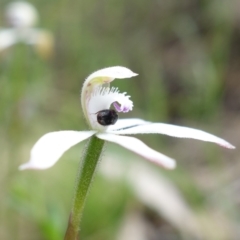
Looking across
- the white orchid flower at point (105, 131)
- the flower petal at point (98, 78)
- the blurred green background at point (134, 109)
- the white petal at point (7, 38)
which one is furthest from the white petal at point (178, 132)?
the white petal at point (7, 38)

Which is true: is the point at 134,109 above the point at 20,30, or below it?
above

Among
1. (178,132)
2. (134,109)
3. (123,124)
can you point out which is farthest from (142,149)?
(134,109)

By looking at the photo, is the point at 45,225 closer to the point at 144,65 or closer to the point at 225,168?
the point at 225,168

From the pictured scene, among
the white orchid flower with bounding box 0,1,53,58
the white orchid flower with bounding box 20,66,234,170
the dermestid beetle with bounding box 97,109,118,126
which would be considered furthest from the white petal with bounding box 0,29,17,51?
the dermestid beetle with bounding box 97,109,118,126

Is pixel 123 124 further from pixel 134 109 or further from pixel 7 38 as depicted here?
pixel 134 109

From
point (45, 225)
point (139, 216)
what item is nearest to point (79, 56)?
point (139, 216)

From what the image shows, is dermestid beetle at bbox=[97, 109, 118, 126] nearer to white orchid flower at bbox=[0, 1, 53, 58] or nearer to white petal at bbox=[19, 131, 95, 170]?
white petal at bbox=[19, 131, 95, 170]

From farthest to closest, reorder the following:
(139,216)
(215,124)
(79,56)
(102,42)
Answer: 1. (102,42)
2. (79,56)
3. (215,124)
4. (139,216)
